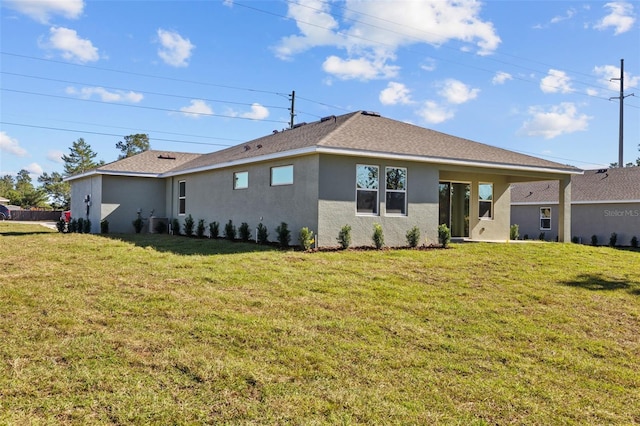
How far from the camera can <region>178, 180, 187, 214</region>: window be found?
2034 centimetres

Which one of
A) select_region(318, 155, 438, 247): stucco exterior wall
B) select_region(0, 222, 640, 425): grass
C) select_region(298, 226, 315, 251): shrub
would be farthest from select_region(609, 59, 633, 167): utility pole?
select_region(298, 226, 315, 251): shrub

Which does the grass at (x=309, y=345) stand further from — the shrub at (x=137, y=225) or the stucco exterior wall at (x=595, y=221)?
the stucco exterior wall at (x=595, y=221)

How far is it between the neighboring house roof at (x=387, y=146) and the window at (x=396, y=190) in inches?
22.8

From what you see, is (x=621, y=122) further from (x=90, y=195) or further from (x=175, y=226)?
(x=90, y=195)

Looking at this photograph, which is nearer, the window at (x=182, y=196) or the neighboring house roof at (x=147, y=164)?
the window at (x=182, y=196)

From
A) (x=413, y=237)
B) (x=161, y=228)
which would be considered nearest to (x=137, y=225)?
(x=161, y=228)

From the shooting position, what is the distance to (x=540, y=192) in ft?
90.9

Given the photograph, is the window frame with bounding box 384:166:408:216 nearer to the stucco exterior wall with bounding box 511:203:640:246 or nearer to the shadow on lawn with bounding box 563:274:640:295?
the shadow on lawn with bounding box 563:274:640:295

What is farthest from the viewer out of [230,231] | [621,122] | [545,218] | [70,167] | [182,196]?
[70,167]

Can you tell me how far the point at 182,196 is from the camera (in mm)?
20688

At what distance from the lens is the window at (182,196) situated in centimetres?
2034

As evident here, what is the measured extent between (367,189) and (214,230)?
6.54m

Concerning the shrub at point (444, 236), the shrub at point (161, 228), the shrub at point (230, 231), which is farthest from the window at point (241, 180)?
the shrub at point (444, 236)

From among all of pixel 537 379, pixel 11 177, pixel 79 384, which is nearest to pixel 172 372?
pixel 79 384
